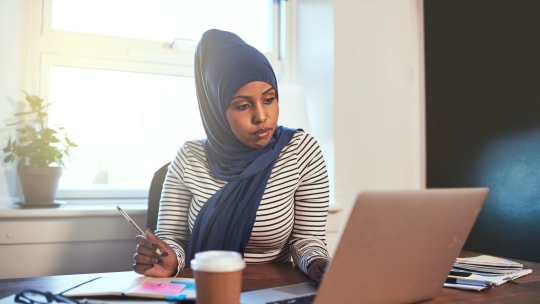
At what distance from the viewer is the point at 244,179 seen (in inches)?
48.6

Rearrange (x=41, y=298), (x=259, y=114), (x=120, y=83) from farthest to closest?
→ (x=120, y=83) → (x=259, y=114) → (x=41, y=298)

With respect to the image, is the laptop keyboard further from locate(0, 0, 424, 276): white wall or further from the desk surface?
locate(0, 0, 424, 276): white wall

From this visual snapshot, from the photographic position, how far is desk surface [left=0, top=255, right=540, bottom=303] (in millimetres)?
802

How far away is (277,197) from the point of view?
1.24 meters

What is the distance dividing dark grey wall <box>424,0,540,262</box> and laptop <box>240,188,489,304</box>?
127cm

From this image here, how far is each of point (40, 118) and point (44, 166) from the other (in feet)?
0.68

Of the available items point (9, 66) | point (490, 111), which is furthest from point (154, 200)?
point (490, 111)

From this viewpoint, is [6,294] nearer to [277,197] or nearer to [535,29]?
[277,197]

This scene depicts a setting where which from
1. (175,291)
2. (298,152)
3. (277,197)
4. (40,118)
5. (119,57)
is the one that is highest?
(119,57)

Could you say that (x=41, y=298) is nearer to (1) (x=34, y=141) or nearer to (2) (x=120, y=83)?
(1) (x=34, y=141)

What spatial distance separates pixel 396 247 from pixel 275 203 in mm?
595

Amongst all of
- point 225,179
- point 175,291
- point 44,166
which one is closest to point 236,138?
point 225,179

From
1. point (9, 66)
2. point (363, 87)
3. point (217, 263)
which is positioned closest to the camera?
point (217, 263)

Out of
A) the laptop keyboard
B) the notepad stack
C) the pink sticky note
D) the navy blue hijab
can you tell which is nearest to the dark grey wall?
the notepad stack
